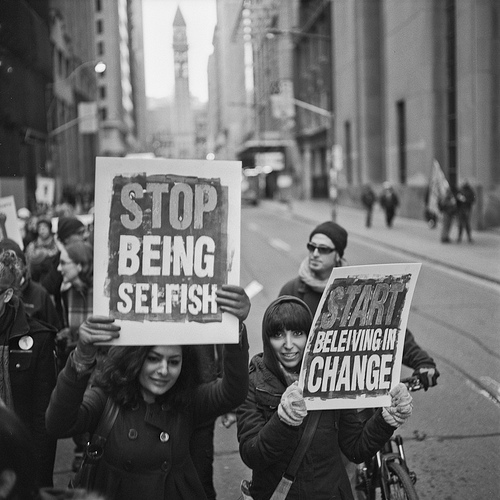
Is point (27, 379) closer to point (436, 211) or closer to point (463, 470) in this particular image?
point (463, 470)

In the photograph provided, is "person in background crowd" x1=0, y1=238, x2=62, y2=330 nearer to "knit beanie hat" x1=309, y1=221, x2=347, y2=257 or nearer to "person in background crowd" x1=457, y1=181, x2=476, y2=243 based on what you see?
"knit beanie hat" x1=309, y1=221, x2=347, y2=257

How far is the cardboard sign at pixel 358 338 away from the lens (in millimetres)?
3588

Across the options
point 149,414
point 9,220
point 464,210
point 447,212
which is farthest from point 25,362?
point 464,210

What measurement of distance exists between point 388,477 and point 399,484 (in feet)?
0.29

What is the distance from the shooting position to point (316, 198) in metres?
72.1

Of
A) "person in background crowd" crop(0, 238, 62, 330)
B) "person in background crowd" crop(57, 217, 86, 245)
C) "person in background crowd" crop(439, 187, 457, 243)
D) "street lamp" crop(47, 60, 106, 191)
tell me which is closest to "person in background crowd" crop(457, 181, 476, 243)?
"person in background crowd" crop(439, 187, 457, 243)

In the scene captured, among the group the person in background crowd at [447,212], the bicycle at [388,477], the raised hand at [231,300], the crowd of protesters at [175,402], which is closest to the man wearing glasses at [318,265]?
the bicycle at [388,477]

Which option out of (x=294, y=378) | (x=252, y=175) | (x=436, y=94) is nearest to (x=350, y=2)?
(x=436, y=94)

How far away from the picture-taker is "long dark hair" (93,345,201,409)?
3.41 m

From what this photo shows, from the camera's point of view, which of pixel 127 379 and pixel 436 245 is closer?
pixel 127 379

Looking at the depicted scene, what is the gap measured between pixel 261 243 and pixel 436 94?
40.0 feet

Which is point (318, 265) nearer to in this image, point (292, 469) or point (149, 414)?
point (292, 469)

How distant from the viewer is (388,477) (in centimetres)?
466

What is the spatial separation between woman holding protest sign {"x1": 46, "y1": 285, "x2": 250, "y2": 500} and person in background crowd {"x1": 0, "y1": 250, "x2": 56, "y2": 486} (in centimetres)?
92
